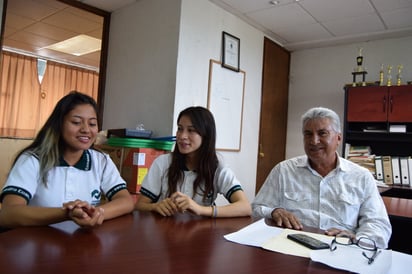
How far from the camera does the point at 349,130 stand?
3.77m

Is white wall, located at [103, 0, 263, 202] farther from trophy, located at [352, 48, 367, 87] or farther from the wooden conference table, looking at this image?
the wooden conference table

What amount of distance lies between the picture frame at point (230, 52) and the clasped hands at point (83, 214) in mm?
2518

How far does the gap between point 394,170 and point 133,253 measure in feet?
11.1

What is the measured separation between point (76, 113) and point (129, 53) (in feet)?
6.81

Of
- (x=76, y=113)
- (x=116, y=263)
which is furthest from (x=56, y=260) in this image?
(x=76, y=113)

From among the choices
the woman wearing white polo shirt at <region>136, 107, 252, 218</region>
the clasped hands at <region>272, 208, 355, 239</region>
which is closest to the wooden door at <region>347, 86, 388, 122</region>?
the woman wearing white polo shirt at <region>136, 107, 252, 218</region>

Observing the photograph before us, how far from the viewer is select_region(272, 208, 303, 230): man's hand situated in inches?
47.2

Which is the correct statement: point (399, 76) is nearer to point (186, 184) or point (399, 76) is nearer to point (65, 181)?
point (186, 184)

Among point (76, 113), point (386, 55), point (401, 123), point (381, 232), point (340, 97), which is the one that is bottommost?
point (381, 232)

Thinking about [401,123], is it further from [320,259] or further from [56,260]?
[56,260]

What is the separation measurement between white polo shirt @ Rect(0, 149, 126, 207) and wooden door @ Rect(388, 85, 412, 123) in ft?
10.3

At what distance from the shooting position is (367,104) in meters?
3.61

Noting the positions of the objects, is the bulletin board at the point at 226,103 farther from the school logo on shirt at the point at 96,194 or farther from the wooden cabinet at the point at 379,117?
the school logo on shirt at the point at 96,194

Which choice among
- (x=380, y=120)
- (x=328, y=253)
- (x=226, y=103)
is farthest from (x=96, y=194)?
(x=380, y=120)
